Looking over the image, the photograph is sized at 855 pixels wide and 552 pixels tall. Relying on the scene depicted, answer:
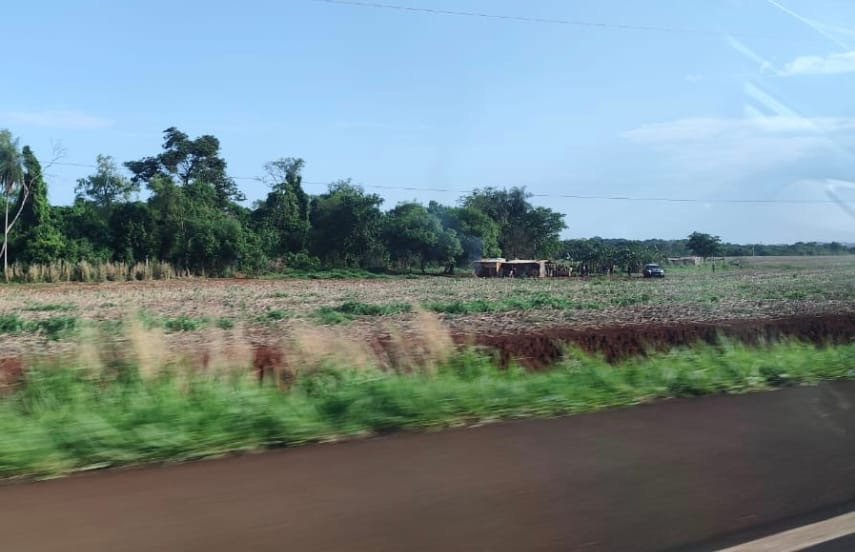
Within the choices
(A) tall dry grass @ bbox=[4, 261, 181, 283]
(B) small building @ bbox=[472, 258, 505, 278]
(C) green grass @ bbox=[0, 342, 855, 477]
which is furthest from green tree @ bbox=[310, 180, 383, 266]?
(C) green grass @ bbox=[0, 342, 855, 477]

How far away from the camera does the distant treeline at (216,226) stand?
1992 inches

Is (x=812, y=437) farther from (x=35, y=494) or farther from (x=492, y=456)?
(x=35, y=494)

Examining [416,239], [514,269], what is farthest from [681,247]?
[416,239]

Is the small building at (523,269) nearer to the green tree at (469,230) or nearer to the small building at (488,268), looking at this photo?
the small building at (488,268)

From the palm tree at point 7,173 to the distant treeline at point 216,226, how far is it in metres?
0.07

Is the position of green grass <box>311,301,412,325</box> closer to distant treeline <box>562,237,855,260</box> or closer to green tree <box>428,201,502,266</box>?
green tree <box>428,201,502,266</box>

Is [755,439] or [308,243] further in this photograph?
[308,243]

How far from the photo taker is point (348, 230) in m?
64.1

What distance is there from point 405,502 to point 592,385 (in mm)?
4573

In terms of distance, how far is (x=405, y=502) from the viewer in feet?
18.4

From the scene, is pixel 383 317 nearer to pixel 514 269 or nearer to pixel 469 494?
pixel 469 494

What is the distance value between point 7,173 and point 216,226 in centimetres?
1339

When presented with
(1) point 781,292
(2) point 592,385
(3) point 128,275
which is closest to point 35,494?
(2) point 592,385

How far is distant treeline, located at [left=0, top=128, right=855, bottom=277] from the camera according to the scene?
1992 inches
